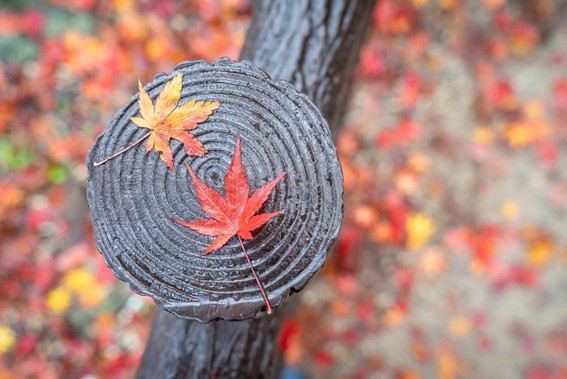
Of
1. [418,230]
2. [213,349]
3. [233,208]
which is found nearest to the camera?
[233,208]

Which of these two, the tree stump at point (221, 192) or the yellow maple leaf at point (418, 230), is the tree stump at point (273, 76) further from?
the yellow maple leaf at point (418, 230)

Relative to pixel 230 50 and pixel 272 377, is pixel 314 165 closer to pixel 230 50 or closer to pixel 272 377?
pixel 272 377

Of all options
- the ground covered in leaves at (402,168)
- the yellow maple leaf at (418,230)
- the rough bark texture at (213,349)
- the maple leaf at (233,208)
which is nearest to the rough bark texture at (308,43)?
the maple leaf at (233,208)

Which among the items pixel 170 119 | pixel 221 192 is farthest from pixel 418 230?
pixel 170 119

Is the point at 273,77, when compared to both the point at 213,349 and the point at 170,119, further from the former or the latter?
the point at 213,349

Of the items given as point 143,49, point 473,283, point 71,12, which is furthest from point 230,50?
point 473,283
